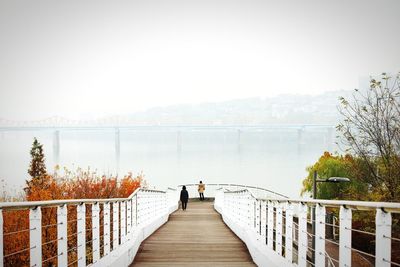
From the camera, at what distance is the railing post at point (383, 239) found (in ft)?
11.1

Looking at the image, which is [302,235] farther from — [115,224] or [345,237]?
[115,224]

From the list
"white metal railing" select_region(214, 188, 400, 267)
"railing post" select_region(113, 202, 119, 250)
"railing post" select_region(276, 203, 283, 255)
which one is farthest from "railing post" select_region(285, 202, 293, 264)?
"railing post" select_region(113, 202, 119, 250)

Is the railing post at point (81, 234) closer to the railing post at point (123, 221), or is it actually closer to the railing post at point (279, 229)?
the railing post at point (279, 229)

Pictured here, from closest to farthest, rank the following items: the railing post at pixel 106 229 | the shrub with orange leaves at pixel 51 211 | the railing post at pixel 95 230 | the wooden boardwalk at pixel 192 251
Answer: the railing post at pixel 95 230, the railing post at pixel 106 229, the wooden boardwalk at pixel 192 251, the shrub with orange leaves at pixel 51 211

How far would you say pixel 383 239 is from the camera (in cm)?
341

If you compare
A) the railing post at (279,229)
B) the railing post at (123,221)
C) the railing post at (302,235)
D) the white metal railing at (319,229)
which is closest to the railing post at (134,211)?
the railing post at (123,221)

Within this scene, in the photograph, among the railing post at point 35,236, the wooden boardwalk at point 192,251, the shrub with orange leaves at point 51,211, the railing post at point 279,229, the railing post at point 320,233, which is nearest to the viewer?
the railing post at point 35,236

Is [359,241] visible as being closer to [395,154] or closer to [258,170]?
[395,154]

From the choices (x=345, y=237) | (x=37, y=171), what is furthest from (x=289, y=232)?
(x=37, y=171)

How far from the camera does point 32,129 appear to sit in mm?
120812

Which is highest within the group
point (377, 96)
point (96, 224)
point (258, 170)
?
point (377, 96)

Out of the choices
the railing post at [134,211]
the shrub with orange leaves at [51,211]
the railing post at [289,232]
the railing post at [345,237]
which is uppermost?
the railing post at [345,237]

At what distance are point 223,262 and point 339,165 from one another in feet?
102

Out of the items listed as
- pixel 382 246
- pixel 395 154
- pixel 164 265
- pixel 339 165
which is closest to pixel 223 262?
pixel 164 265
